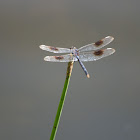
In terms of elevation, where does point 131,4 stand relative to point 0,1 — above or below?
above

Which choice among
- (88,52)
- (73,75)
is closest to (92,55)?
(88,52)

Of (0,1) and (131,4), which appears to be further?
(131,4)

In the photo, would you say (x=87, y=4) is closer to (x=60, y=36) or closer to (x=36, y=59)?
(x=60, y=36)

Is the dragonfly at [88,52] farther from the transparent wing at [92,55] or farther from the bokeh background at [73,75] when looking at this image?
the bokeh background at [73,75]

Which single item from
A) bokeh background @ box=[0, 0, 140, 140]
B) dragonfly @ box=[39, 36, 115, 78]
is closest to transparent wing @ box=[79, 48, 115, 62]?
dragonfly @ box=[39, 36, 115, 78]

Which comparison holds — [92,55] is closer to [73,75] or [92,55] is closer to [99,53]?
[99,53]

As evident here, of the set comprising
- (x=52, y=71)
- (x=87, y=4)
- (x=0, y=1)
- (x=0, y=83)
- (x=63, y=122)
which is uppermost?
(x=87, y=4)

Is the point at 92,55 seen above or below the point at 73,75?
below

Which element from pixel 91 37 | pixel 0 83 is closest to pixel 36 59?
pixel 0 83
